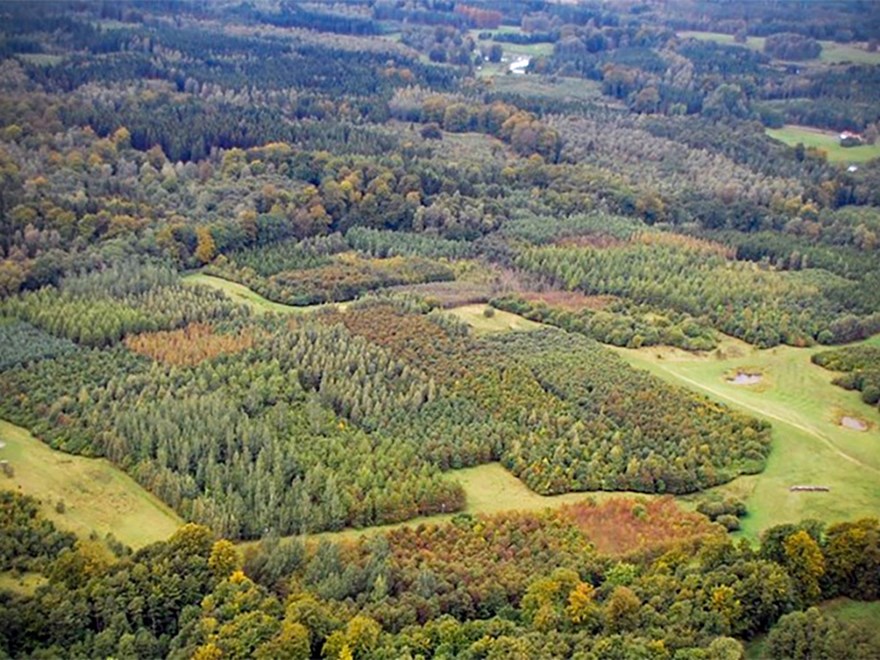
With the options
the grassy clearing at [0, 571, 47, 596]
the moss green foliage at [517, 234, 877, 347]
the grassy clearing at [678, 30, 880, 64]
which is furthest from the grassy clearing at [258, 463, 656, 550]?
the grassy clearing at [678, 30, 880, 64]

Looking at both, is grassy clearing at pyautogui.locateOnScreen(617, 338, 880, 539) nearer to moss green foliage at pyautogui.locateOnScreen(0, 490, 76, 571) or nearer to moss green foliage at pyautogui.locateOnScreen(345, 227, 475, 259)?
moss green foliage at pyautogui.locateOnScreen(345, 227, 475, 259)

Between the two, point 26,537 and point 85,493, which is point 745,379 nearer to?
point 85,493

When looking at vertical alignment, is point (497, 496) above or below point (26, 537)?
below

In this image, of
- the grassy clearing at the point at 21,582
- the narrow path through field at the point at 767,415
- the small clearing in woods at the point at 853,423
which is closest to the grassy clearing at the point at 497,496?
the narrow path through field at the point at 767,415

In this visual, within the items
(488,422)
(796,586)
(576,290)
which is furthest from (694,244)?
(796,586)

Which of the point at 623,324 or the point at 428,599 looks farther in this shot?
the point at 623,324

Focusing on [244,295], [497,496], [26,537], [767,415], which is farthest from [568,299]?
[26,537]
